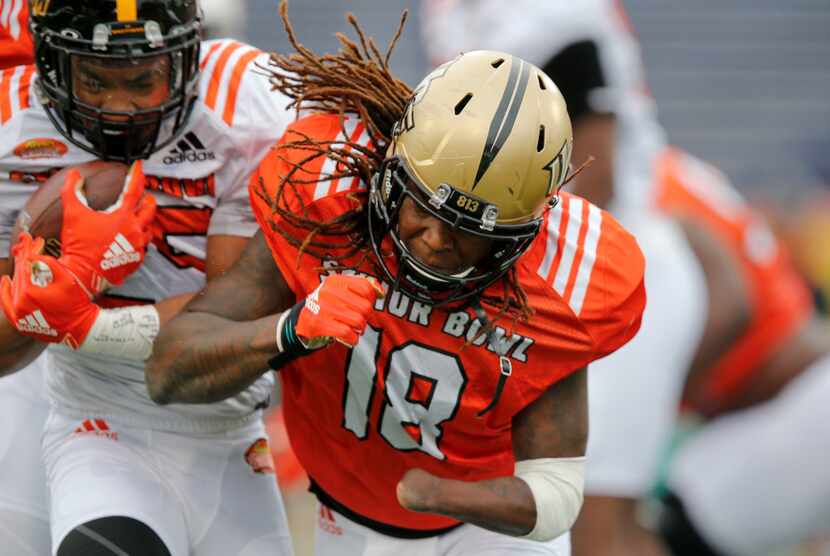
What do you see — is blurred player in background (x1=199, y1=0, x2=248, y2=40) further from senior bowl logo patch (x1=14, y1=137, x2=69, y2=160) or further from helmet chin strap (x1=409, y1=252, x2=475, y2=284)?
helmet chin strap (x1=409, y1=252, x2=475, y2=284)

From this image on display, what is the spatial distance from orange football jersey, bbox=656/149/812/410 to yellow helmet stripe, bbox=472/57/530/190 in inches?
125

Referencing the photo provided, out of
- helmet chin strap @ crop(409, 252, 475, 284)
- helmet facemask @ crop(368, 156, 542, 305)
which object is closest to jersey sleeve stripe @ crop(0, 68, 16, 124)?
helmet facemask @ crop(368, 156, 542, 305)

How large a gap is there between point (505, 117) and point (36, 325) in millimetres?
1118

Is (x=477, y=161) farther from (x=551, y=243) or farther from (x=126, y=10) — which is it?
(x=126, y=10)

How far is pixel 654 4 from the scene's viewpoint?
42.4 ft

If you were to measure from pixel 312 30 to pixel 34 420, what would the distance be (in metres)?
9.27

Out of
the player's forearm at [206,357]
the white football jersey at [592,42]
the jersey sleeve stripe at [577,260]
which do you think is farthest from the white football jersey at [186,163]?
the white football jersey at [592,42]

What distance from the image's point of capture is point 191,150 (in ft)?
11.0

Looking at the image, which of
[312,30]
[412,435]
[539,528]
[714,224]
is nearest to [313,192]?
[412,435]

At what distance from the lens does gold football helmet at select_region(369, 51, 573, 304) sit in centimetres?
279

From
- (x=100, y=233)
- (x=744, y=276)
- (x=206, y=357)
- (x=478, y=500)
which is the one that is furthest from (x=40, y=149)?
(x=744, y=276)

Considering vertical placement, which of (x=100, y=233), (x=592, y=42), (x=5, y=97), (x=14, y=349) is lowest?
(x=592, y=42)

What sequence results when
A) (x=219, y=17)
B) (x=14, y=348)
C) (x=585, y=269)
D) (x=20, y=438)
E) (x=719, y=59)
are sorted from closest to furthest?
(x=585, y=269) < (x=14, y=348) < (x=20, y=438) < (x=219, y=17) < (x=719, y=59)

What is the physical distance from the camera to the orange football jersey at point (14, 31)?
140 inches
